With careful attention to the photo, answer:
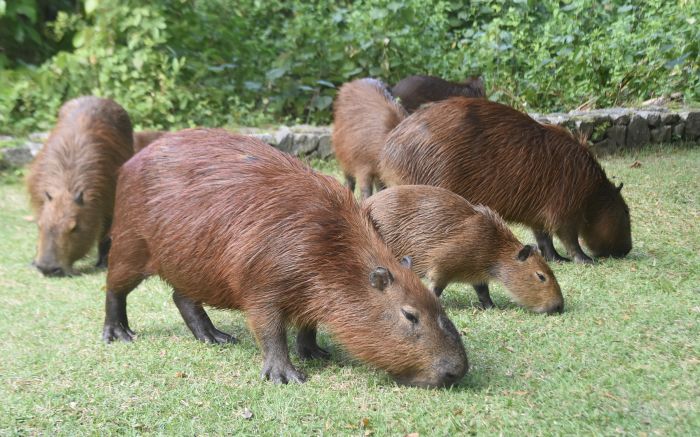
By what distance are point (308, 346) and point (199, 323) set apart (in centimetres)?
76

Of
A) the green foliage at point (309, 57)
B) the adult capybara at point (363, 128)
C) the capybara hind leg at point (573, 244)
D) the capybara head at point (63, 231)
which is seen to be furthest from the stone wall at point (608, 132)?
→ the capybara hind leg at point (573, 244)

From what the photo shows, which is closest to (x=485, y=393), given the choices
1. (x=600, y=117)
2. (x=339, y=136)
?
(x=339, y=136)

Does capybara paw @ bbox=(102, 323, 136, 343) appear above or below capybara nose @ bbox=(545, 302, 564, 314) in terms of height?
below

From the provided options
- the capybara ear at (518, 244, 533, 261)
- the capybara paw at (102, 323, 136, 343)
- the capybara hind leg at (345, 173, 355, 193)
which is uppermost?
Answer: the capybara ear at (518, 244, 533, 261)

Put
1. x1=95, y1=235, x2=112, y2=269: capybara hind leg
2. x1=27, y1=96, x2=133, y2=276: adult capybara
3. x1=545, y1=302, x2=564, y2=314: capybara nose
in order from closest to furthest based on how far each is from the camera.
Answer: x1=545, y1=302, x2=564, y2=314: capybara nose → x1=27, y1=96, x2=133, y2=276: adult capybara → x1=95, y1=235, x2=112, y2=269: capybara hind leg

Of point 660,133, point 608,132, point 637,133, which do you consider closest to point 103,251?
point 608,132

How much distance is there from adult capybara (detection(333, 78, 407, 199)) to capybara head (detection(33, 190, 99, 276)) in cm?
267

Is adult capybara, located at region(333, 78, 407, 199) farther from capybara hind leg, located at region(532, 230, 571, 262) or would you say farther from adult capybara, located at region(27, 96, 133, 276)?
adult capybara, located at region(27, 96, 133, 276)

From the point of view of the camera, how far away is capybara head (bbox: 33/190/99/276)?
24.1 feet

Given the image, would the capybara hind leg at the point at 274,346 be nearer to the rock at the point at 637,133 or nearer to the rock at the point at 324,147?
the rock at the point at 324,147

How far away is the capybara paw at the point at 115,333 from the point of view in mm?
5168

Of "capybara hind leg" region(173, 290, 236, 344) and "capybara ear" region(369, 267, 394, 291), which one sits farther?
"capybara hind leg" region(173, 290, 236, 344)

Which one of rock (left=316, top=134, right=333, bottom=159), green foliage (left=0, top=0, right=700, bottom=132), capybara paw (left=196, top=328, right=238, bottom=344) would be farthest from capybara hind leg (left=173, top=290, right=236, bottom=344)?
green foliage (left=0, top=0, right=700, bottom=132)

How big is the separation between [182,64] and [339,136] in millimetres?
2758
